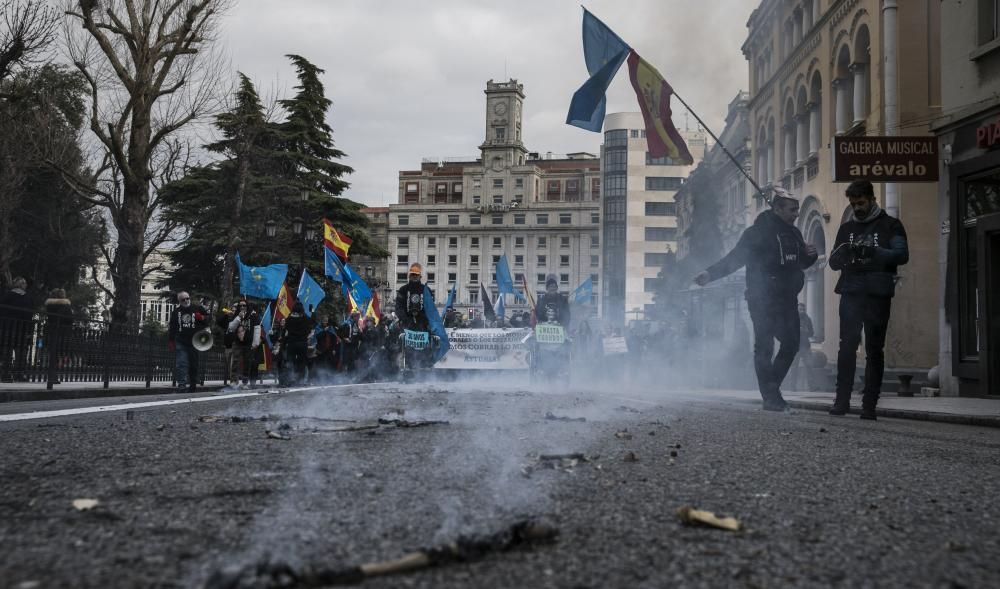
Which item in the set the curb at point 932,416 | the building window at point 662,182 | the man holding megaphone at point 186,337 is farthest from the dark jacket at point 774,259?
the building window at point 662,182

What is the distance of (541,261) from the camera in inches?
5536

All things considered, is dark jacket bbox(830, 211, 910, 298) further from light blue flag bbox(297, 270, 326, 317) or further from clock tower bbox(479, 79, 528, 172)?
clock tower bbox(479, 79, 528, 172)

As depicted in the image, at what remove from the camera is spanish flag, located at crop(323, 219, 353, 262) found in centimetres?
2264

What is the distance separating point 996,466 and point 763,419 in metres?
3.18

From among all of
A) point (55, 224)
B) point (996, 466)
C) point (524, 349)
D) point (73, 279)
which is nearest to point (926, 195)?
point (524, 349)

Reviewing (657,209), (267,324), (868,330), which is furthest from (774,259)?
(657,209)

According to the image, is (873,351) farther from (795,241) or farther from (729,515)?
(729,515)

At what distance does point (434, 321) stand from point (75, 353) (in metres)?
5.55

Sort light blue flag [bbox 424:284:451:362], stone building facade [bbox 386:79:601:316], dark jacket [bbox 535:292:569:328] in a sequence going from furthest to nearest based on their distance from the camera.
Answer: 1. stone building facade [bbox 386:79:601:316]
2. dark jacket [bbox 535:292:569:328]
3. light blue flag [bbox 424:284:451:362]

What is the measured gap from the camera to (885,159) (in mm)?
14969

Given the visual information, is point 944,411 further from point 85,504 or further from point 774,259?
point 85,504

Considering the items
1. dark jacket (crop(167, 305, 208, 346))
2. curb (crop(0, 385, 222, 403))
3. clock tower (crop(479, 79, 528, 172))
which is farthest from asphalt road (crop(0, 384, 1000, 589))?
clock tower (crop(479, 79, 528, 172))

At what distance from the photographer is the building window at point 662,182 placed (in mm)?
107469

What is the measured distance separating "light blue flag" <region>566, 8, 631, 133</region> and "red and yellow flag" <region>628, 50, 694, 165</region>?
307 millimetres
